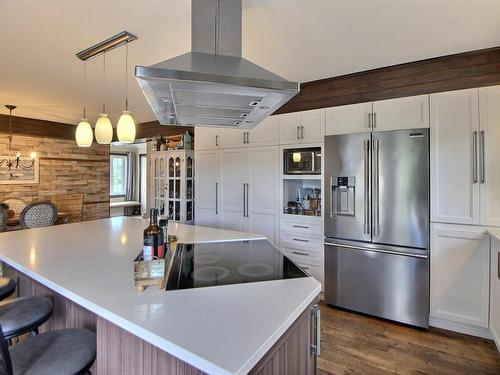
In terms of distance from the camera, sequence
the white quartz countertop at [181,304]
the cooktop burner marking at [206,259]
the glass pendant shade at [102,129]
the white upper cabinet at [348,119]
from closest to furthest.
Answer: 1. the white quartz countertop at [181,304]
2. the cooktop burner marking at [206,259]
3. the glass pendant shade at [102,129]
4. the white upper cabinet at [348,119]

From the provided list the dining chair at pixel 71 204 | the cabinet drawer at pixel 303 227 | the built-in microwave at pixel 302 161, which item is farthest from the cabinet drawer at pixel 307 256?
the dining chair at pixel 71 204

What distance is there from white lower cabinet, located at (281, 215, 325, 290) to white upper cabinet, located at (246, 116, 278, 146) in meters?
0.93

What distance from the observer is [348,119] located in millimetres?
2844

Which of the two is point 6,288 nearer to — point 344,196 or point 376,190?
point 344,196

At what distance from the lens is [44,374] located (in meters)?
0.99

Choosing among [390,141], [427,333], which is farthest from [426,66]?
[427,333]

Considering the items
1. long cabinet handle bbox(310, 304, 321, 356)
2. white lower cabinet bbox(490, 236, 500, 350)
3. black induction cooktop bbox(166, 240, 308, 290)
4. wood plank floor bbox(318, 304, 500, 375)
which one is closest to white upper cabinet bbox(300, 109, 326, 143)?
black induction cooktop bbox(166, 240, 308, 290)

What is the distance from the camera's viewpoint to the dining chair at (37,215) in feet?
9.84

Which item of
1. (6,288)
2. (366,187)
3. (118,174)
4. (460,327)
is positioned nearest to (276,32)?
(366,187)

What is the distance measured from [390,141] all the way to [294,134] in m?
1.02

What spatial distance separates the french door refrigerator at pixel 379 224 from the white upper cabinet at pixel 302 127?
0.18m

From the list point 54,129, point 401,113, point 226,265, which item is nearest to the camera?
point 226,265

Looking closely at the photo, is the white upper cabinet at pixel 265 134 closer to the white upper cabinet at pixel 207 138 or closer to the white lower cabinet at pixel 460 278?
the white upper cabinet at pixel 207 138

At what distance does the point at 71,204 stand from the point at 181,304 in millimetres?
5248
